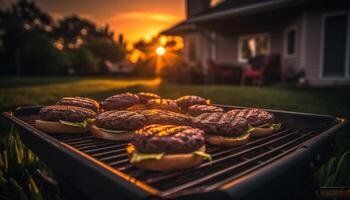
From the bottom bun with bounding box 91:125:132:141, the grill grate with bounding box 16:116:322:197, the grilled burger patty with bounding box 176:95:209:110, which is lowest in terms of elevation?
the grill grate with bounding box 16:116:322:197

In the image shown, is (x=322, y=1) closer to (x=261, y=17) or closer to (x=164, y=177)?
(x=261, y=17)

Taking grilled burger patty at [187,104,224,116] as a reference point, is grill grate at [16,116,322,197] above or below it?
below

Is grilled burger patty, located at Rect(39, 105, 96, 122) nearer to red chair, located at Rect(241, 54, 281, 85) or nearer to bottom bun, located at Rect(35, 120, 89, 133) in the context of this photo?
bottom bun, located at Rect(35, 120, 89, 133)

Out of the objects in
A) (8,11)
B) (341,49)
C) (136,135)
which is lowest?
(136,135)

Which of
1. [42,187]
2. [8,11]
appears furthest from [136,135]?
[8,11]

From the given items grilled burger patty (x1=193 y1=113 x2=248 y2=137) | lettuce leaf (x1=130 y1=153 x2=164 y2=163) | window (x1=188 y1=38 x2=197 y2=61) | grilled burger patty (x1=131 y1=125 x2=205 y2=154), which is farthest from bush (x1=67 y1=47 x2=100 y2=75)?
lettuce leaf (x1=130 y1=153 x2=164 y2=163)

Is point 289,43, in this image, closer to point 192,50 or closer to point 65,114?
point 192,50

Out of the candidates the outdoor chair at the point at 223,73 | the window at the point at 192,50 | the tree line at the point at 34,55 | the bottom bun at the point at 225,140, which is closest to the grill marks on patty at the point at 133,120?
the bottom bun at the point at 225,140
